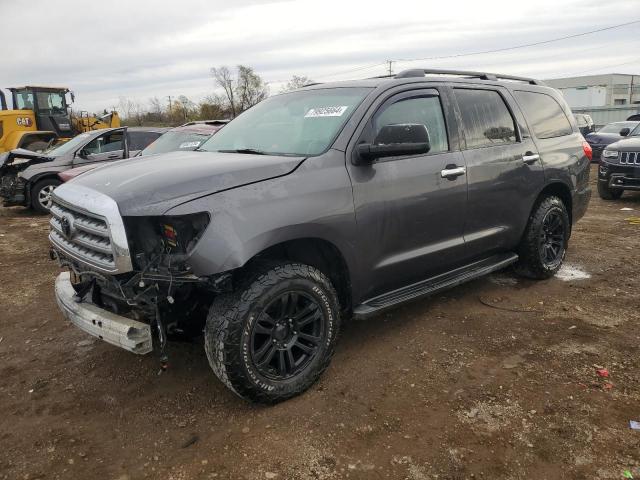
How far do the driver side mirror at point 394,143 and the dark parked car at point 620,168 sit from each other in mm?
7786

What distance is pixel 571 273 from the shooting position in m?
5.47

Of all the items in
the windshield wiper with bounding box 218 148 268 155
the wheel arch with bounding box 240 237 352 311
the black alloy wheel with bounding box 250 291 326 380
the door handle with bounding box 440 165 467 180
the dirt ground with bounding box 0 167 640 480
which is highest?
the windshield wiper with bounding box 218 148 268 155

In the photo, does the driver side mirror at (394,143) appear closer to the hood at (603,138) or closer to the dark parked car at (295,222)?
the dark parked car at (295,222)

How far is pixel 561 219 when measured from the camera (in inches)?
203

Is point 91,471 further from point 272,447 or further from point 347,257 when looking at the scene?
point 347,257

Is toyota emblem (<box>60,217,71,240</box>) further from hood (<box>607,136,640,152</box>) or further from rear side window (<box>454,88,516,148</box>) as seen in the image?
hood (<box>607,136,640,152</box>)

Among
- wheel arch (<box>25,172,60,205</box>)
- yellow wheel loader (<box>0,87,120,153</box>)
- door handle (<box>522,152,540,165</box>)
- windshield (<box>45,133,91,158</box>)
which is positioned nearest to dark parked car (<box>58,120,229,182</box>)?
wheel arch (<box>25,172,60,205</box>)

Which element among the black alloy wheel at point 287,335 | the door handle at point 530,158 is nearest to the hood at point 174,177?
the black alloy wheel at point 287,335

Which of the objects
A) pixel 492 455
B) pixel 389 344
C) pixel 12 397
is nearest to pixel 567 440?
pixel 492 455

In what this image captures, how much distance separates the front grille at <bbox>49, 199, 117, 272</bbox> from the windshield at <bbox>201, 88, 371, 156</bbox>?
3.93 ft

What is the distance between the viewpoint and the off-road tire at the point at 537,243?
190 inches

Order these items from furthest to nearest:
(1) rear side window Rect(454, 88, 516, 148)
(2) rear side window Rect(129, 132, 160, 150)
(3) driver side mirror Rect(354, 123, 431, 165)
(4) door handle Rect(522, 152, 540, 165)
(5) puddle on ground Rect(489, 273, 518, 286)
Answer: (2) rear side window Rect(129, 132, 160, 150)
(5) puddle on ground Rect(489, 273, 518, 286)
(4) door handle Rect(522, 152, 540, 165)
(1) rear side window Rect(454, 88, 516, 148)
(3) driver side mirror Rect(354, 123, 431, 165)

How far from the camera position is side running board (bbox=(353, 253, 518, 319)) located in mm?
3480

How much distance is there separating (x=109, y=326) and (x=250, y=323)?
2.56 ft
